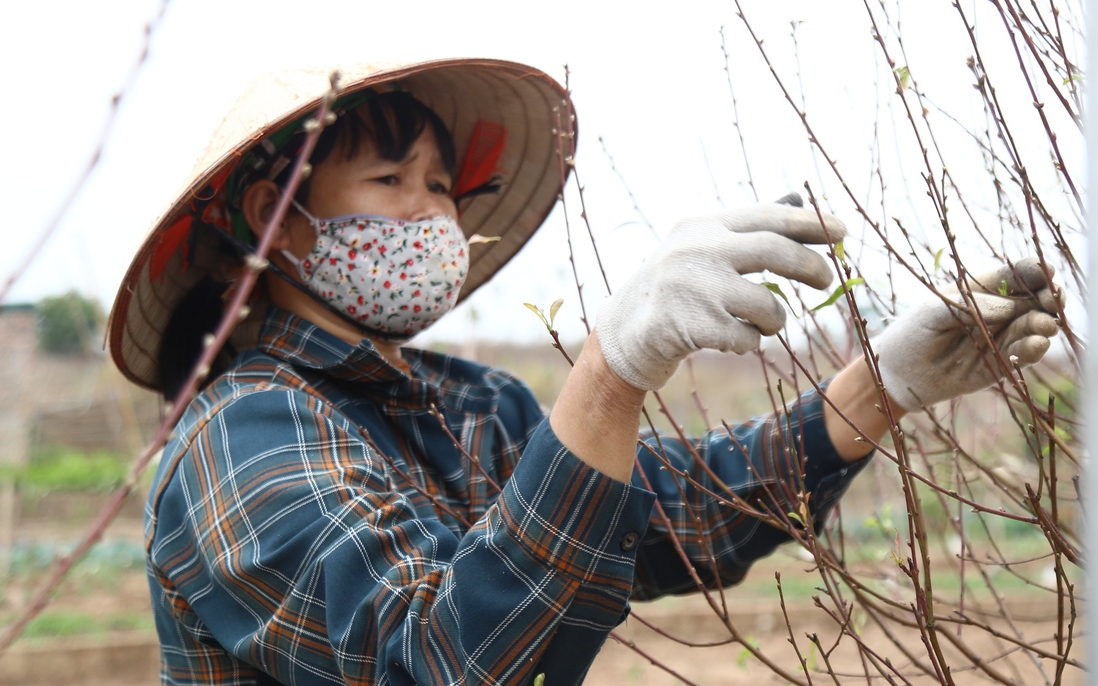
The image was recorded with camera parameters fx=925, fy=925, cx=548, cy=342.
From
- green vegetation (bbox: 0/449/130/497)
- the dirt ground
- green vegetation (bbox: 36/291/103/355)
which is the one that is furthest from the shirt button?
green vegetation (bbox: 0/449/130/497)

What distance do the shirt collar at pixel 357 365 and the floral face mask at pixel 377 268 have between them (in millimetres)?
100

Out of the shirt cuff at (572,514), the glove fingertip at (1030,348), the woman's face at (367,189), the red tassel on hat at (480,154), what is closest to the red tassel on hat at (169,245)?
the woman's face at (367,189)

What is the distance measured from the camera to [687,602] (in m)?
7.35

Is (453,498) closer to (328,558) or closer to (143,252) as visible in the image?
(328,558)

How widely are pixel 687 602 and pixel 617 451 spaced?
637 cm

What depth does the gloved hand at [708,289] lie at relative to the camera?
4.26 feet

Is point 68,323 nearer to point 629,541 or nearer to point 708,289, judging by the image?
point 629,541

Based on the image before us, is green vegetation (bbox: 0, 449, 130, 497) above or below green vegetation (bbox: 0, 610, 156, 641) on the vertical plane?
below

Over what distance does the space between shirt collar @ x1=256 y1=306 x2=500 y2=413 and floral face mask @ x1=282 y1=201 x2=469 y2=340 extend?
100 mm

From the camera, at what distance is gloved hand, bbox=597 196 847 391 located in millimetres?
1299

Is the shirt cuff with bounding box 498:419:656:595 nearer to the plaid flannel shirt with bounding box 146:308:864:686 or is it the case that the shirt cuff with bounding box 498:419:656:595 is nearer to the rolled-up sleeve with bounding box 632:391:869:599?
the plaid flannel shirt with bounding box 146:308:864:686

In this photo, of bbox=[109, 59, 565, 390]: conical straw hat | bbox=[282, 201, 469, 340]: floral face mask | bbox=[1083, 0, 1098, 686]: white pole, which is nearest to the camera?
bbox=[1083, 0, 1098, 686]: white pole

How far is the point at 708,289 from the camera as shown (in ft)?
4.26

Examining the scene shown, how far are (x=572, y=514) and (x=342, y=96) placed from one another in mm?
1035
